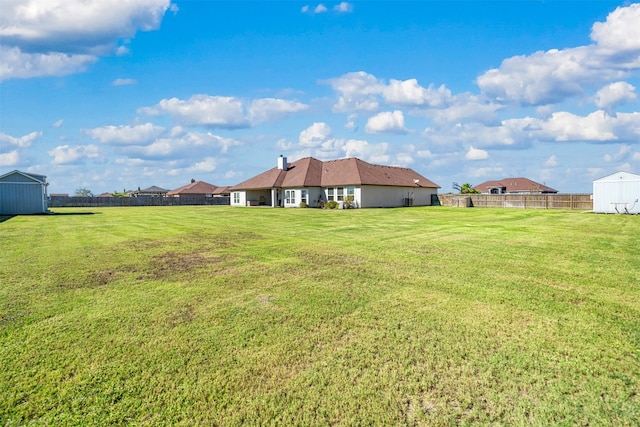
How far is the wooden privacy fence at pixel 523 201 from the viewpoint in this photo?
34.8m

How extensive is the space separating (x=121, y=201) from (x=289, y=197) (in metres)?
28.8

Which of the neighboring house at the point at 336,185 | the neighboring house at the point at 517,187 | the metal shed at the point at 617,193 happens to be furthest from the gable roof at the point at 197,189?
the metal shed at the point at 617,193

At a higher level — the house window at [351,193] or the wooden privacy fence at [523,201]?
the house window at [351,193]

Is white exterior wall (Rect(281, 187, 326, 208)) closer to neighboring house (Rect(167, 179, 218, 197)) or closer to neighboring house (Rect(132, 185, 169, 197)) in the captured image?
neighboring house (Rect(167, 179, 218, 197))

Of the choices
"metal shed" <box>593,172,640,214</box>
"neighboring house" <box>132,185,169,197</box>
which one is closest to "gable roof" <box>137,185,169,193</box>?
"neighboring house" <box>132,185,169,197</box>

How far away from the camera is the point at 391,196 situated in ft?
133

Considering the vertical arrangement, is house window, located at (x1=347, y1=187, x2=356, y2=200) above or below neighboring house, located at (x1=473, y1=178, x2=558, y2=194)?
below

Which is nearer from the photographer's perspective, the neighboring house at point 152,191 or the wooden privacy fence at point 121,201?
the wooden privacy fence at point 121,201

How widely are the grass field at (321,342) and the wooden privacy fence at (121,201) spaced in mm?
48822

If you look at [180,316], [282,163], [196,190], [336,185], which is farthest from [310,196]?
[196,190]

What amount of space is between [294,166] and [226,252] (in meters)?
34.6

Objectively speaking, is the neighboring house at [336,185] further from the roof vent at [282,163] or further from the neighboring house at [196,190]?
the neighboring house at [196,190]

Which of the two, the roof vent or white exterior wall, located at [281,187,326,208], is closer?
Result: white exterior wall, located at [281,187,326,208]

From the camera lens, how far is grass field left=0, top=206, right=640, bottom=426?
3408mm
